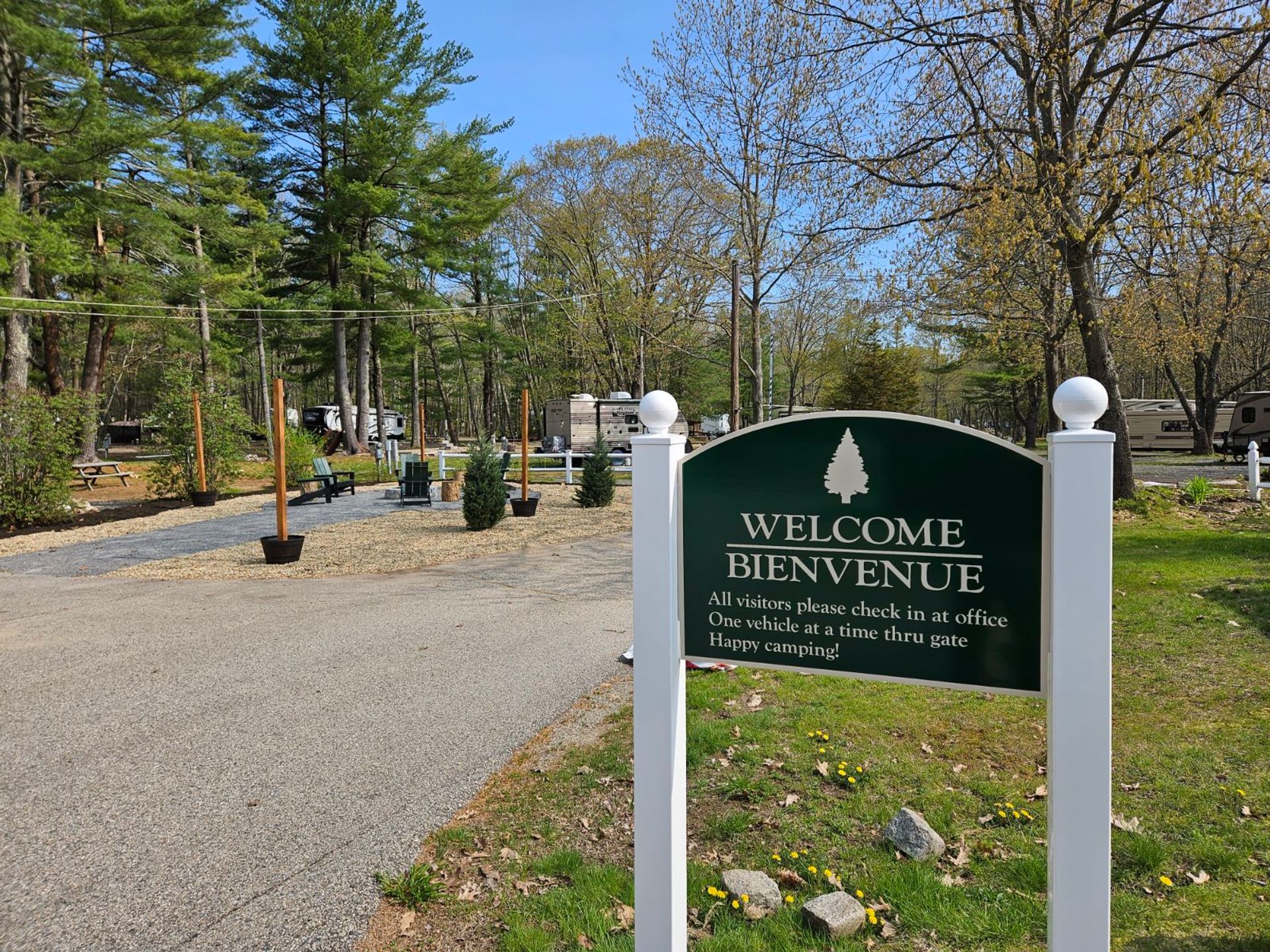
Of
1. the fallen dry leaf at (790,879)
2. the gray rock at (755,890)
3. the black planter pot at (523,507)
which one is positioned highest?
the black planter pot at (523,507)

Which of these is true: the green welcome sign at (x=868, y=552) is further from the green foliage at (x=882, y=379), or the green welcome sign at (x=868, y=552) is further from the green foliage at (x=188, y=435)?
the green foliage at (x=882, y=379)

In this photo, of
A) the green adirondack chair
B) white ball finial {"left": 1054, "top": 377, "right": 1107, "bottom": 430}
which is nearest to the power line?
the green adirondack chair

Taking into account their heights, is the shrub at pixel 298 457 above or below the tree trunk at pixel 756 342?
below

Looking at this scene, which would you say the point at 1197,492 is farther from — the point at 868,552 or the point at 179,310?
the point at 179,310

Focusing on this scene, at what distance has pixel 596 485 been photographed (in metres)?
15.4

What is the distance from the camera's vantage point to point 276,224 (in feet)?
84.9

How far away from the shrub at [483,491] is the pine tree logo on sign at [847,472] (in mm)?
10761

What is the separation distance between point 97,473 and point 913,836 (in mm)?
22834

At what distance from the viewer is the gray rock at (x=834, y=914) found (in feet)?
8.13

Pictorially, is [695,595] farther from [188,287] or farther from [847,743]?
[188,287]

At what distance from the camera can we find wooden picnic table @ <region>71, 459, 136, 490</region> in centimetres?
1863

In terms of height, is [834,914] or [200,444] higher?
[200,444]

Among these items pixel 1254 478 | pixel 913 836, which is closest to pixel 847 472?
pixel 913 836

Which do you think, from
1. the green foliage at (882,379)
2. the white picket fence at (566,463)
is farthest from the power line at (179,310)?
the green foliage at (882,379)
